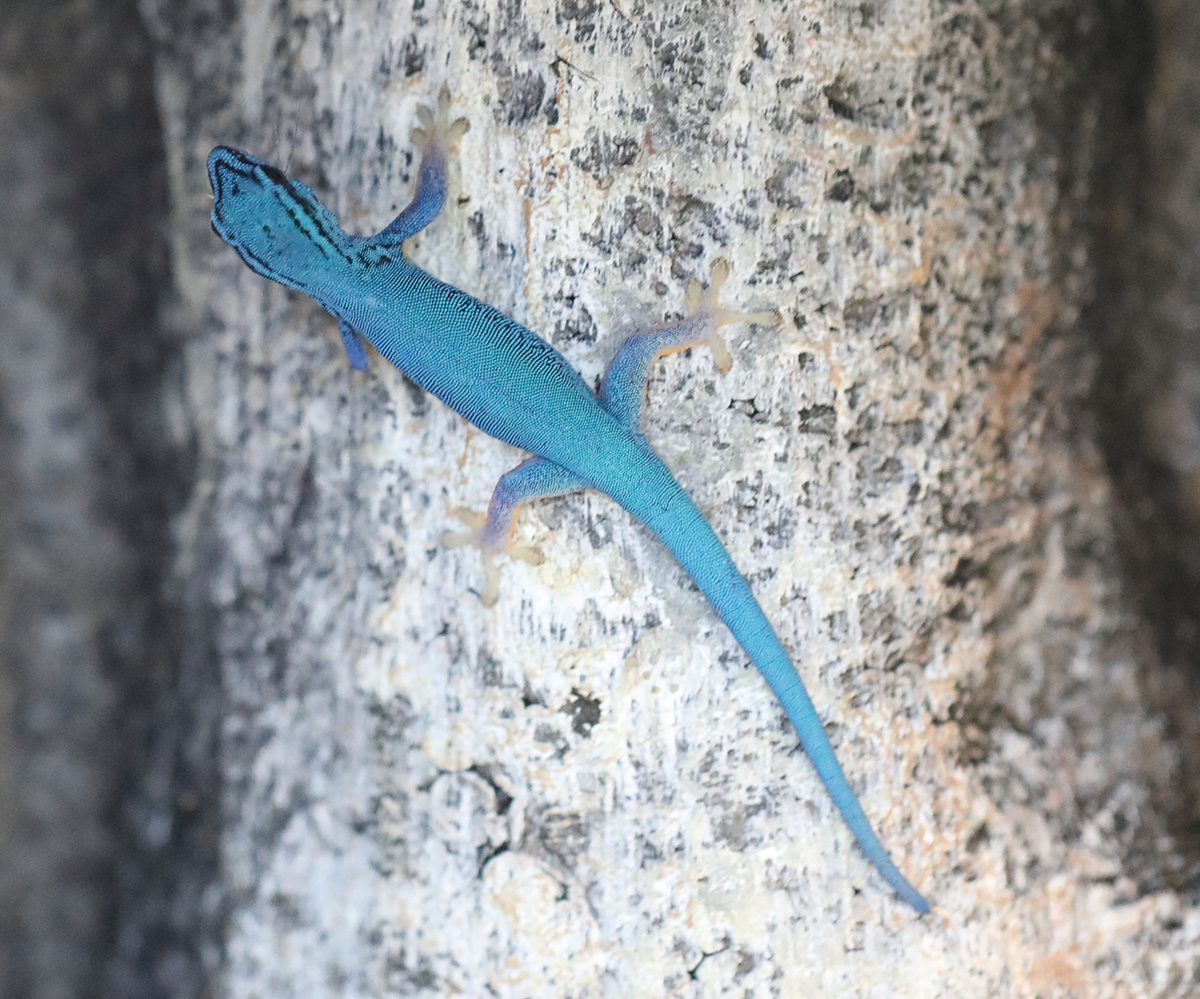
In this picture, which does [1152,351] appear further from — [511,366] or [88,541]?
[88,541]

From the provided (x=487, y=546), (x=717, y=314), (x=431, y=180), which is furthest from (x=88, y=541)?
(x=717, y=314)

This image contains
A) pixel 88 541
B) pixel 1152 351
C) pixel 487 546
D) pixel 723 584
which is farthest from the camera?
pixel 88 541

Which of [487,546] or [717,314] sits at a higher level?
[717,314]

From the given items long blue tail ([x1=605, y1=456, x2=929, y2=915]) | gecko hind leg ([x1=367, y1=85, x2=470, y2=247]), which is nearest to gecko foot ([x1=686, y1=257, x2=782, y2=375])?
long blue tail ([x1=605, y1=456, x2=929, y2=915])

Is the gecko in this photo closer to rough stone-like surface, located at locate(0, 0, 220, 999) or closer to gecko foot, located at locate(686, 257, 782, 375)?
gecko foot, located at locate(686, 257, 782, 375)

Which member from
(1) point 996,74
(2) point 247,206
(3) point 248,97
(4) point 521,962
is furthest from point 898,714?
(3) point 248,97

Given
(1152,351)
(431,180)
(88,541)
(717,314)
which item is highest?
(88,541)

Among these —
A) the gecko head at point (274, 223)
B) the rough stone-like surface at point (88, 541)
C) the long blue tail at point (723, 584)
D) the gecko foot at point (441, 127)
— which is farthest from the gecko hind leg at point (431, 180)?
the rough stone-like surface at point (88, 541)
